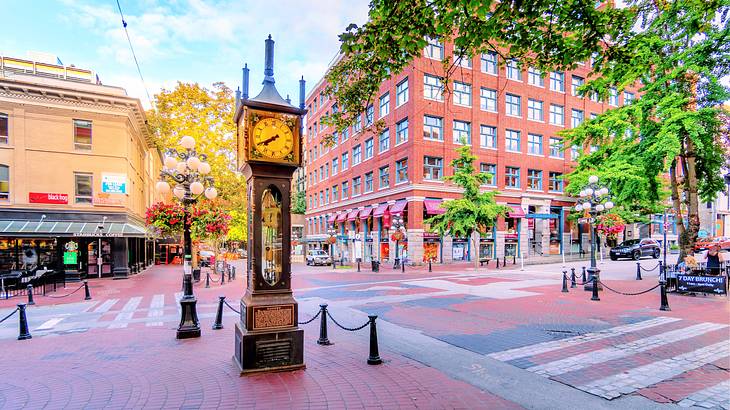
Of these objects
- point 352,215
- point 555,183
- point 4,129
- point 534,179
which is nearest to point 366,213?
point 352,215

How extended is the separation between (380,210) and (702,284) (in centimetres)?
2465

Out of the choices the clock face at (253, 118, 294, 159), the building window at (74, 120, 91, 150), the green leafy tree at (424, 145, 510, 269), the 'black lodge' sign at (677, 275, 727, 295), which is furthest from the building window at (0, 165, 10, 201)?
the 'black lodge' sign at (677, 275, 727, 295)

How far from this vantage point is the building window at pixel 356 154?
4212 cm

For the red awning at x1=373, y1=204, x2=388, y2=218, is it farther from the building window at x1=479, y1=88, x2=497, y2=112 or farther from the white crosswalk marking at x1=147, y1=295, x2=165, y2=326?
the white crosswalk marking at x1=147, y1=295, x2=165, y2=326

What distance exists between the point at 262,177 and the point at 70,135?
22964 millimetres

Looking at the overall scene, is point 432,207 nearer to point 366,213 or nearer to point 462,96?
point 366,213

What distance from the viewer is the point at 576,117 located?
133 feet

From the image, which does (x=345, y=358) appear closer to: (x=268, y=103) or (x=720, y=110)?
(x=268, y=103)

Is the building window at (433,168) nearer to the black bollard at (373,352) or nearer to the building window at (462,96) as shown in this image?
the building window at (462,96)

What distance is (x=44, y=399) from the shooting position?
17.1ft

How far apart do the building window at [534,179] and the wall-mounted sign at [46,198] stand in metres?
36.6

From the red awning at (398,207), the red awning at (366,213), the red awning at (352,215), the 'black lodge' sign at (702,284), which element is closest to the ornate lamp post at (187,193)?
the 'black lodge' sign at (702,284)

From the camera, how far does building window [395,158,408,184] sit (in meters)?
33.5

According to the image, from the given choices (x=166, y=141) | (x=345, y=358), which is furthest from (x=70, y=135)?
(x=345, y=358)
